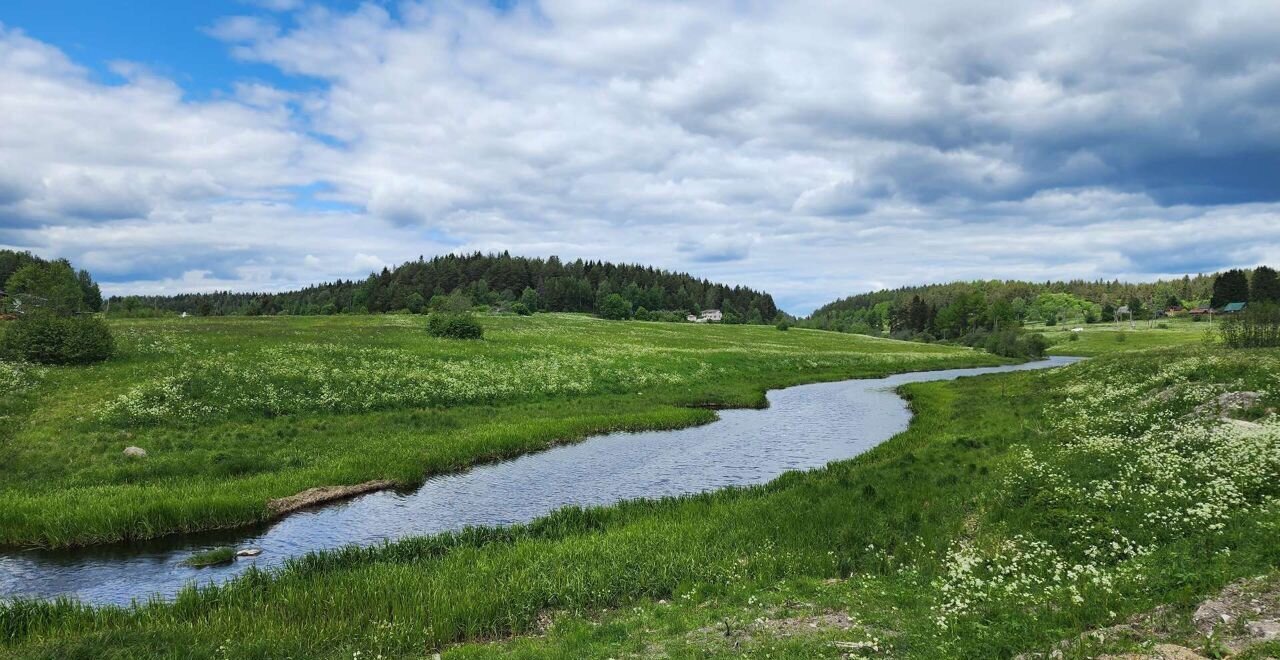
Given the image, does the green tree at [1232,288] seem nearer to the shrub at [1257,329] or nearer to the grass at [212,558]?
the shrub at [1257,329]

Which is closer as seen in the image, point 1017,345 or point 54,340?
point 54,340

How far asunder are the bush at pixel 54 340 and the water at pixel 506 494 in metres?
27.2

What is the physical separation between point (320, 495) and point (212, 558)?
6.04 meters

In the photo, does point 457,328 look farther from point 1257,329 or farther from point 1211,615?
point 1257,329

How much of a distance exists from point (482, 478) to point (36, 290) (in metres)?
116

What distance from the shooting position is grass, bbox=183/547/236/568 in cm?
1812

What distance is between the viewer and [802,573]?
50.7 ft

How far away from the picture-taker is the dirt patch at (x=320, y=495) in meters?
23.0

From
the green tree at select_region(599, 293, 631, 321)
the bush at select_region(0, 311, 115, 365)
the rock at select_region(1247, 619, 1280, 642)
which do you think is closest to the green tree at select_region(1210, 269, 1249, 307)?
the green tree at select_region(599, 293, 631, 321)

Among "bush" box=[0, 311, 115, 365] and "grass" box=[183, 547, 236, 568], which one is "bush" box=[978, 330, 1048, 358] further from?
"bush" box=[0, 311, 115, 365]

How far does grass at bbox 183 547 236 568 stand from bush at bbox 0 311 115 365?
30629 mm

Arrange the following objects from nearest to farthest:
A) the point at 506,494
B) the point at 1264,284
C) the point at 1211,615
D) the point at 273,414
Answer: the point at 1211,615 → the point at 506,494 → the point at 273,414 → the point at 1264,284

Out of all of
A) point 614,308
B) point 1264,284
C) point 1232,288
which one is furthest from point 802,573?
point 1232,288

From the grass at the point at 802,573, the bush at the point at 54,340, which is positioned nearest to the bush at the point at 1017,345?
the grass at the point at 802,573
